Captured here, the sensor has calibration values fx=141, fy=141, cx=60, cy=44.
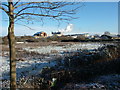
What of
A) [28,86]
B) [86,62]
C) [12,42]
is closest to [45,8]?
[12,42]

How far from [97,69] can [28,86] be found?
311 centimetres

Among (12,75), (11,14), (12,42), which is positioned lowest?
(12,75)

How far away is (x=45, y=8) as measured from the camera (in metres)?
3.16

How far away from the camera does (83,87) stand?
4336 mm

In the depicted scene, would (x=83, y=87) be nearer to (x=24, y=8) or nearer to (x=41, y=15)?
(x=41, y=15)

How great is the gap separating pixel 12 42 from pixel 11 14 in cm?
58

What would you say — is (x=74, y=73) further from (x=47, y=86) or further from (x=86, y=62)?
(x=86, y=62)

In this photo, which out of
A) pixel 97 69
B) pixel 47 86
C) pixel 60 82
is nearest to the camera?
pixel 47 86

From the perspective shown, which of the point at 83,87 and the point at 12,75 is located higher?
the point at 12,75

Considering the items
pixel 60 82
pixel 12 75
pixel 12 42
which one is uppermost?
pixel 12 42

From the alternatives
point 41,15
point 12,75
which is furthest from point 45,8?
point 12,75

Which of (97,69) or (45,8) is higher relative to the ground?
(45,8)

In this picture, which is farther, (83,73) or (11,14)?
(83,73)

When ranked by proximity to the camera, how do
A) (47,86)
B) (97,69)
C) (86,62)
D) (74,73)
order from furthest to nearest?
(86,62) < (97,69) < (74,73) < (47,86)
